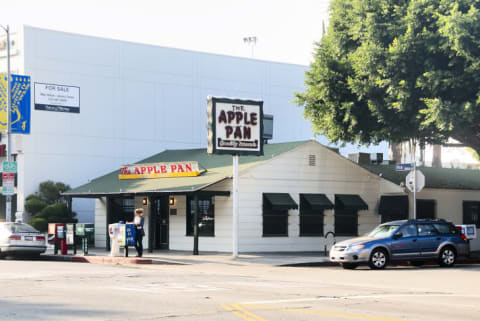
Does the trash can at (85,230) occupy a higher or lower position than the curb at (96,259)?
higher

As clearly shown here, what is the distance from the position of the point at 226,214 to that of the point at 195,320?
19868 millimetres

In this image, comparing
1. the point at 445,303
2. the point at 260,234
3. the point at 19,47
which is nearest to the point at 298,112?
the point at 19,47

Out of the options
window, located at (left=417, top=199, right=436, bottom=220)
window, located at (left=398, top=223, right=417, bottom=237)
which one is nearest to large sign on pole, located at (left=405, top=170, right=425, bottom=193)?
window, located at (left=398, top=223, right=417, bottom=237)

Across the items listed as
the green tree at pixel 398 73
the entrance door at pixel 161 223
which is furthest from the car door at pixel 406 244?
the entrance door at pixel 161 223

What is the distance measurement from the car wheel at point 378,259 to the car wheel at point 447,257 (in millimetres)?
2085

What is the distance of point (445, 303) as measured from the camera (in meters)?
13.5


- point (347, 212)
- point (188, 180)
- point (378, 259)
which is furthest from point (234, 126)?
point (347, 212)

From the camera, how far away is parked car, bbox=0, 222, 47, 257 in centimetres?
2805

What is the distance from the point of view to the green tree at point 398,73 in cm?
2686

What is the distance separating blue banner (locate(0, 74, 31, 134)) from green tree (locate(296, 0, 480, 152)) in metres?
12.1

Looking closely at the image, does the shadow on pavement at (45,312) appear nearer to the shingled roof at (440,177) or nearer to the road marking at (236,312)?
the road marking at (236,312)

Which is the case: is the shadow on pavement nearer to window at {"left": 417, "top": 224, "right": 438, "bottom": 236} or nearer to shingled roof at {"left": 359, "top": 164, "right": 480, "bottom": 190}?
window at {"left": 417, "top": 224, "right": 438, "bottom": 236}

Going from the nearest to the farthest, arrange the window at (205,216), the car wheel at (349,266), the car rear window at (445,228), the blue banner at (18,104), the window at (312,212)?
1. the car wheel at (349,266)
2. the car rear window at (445,228)
3. the window at (205,216)
4. the window at (312,212)
5. the blue banner at (18,104)

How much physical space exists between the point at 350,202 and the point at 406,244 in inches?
357
